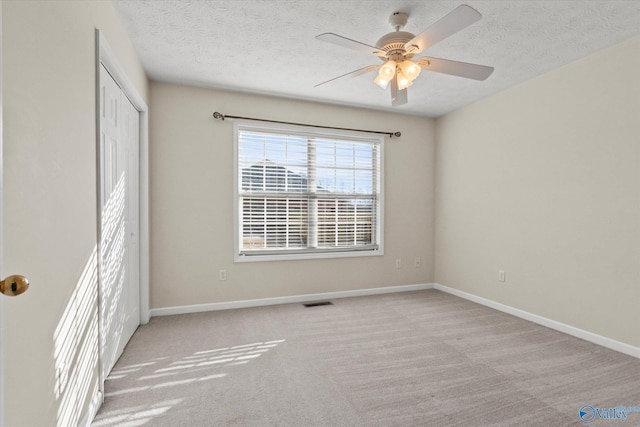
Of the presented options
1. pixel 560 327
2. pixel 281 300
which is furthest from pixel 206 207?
pixel 560 327

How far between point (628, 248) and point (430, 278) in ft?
7.83

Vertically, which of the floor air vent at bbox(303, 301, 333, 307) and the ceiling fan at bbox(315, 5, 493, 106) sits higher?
the ceiling fan at bbox(315, 5, 493, 106)

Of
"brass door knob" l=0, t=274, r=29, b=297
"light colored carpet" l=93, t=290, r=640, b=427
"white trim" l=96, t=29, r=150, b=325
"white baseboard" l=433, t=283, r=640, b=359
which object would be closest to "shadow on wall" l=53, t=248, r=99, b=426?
"light colored carpet" l=93, t=290, r=640, b=427

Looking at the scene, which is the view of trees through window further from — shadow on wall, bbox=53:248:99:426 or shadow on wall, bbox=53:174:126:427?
shadow on wall, bbox=53:248:99:426

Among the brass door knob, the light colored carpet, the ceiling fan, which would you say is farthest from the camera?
the ceiling fan

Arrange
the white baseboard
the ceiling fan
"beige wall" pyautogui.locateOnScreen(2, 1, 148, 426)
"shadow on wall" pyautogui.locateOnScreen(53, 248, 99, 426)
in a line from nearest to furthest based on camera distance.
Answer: "beige wall" pyautogui.locateOnScreen(2, 1, 148, 426)
"shadow on wall" pyautogui.locateOnScreen(53, 248, 99, 426)
the ceiling fan
the white baseboard

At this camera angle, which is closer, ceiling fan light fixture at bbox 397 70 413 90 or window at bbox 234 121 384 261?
ceiling fan light fixture at bbox 397 70 413 90

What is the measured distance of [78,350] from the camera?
1548mm

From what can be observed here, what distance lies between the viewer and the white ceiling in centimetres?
213

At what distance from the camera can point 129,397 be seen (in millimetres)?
1949

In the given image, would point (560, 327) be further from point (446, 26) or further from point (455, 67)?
point (446, 26)

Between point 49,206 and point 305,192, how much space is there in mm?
2891

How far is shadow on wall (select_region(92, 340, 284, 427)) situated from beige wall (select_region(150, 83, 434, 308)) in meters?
1.12

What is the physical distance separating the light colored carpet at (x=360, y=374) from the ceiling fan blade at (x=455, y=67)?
6.78 feet
